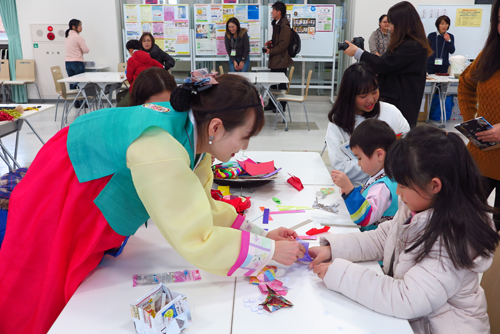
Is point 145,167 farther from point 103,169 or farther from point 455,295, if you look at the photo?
point 455,295

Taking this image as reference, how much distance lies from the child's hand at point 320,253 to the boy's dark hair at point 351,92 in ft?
4.07

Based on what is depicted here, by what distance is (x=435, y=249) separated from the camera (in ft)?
3.51

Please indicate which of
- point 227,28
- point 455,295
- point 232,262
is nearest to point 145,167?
point 232,262

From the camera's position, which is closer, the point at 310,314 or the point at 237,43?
the point at 310,314

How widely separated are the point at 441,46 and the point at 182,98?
6.90 metres

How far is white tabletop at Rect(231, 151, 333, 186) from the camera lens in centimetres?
206

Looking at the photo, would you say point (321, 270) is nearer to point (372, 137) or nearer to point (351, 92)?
point (372, 137)

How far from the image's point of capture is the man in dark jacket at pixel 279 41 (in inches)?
263

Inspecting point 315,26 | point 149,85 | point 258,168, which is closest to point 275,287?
point 258,168

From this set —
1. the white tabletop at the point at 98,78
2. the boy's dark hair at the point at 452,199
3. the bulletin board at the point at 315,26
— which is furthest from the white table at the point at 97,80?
the boy's dark hair at the point at 452,199

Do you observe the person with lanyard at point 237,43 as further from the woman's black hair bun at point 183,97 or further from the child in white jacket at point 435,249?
the child in white jacket at point 435,249

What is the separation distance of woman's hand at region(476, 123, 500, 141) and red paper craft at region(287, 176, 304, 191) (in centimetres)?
87

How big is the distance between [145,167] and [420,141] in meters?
0.71

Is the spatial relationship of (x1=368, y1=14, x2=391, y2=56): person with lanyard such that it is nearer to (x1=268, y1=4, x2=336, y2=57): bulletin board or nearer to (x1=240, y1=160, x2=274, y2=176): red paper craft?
(x1=268, y1=4, x2=336, y2=57): bulletin board
